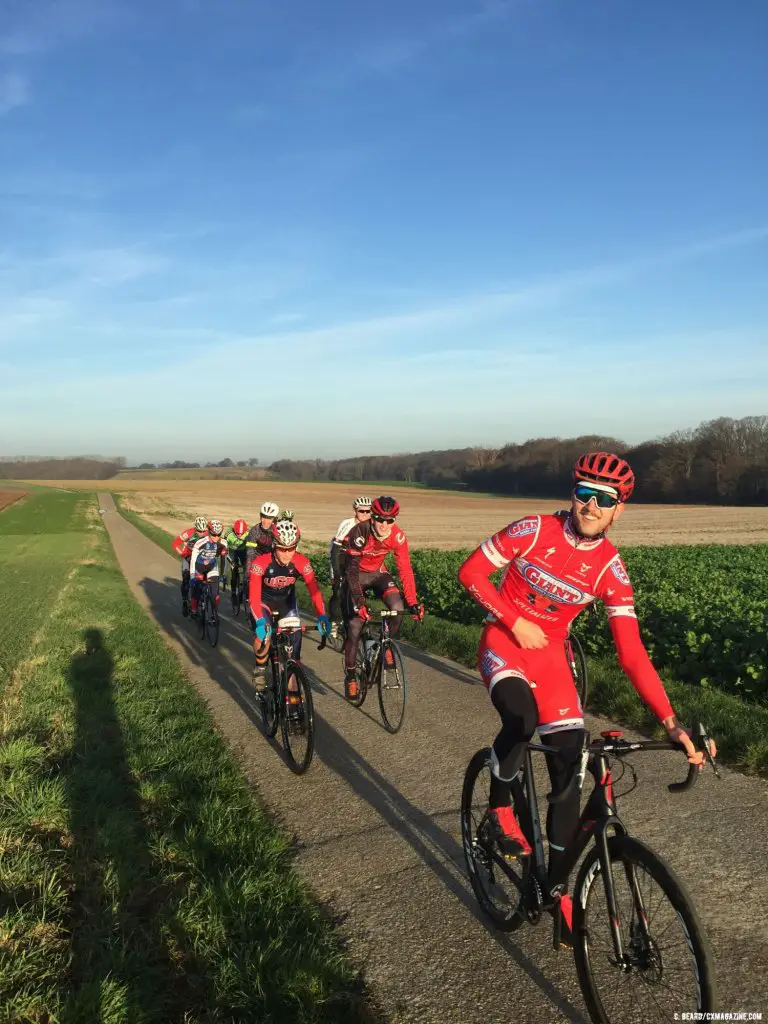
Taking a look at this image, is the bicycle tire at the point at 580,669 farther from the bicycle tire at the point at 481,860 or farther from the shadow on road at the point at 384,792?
the bicycle tire at the point at 481,860

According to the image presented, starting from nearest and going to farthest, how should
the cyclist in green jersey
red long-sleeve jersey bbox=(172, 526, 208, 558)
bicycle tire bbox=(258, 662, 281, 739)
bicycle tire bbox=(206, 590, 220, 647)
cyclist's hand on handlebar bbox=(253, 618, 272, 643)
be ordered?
cyclist's hand on handlebar bbox=(253, 618, 272, 643) → bicycle tire bbox=(258, 662, 281, 739) → bicycle tire bbox=(206, 590, 220, 647) → red long-sleeve jersey bbox=(172, 526, 208, 558) → the cyclist in green jersey

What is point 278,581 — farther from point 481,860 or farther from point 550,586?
point 550,586

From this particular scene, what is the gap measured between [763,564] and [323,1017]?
1922cm

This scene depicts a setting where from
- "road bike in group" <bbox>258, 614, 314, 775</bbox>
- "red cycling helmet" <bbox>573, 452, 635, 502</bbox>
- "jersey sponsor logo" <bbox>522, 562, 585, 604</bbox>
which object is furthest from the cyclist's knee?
"road bike in group" <bbox>258, 614, 314, 775</bbox>

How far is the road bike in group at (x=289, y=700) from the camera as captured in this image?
234 inches

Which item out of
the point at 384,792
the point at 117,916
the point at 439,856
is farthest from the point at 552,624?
the point at 117,916

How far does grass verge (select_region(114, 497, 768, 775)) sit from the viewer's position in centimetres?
588

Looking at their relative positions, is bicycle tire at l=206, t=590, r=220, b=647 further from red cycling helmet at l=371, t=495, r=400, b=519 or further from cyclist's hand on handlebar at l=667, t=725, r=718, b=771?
cyclist's hand on handlebar at l=667, t=725, r=718, b=771

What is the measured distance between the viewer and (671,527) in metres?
51.3

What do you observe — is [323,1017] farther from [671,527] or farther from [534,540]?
[671,527]

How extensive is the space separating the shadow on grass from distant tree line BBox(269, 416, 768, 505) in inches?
3557

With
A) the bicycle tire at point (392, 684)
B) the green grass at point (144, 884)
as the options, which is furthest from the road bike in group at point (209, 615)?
the bicycle tire at point (392, 684)

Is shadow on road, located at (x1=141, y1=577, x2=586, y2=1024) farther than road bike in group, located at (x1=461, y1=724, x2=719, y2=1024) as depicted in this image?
Yes

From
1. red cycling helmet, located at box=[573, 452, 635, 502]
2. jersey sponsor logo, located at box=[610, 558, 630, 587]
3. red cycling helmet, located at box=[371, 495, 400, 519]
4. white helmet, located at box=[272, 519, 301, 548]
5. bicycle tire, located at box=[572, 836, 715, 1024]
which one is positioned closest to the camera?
bicycle tire, located at box=[572, 836, 715, 1024]
